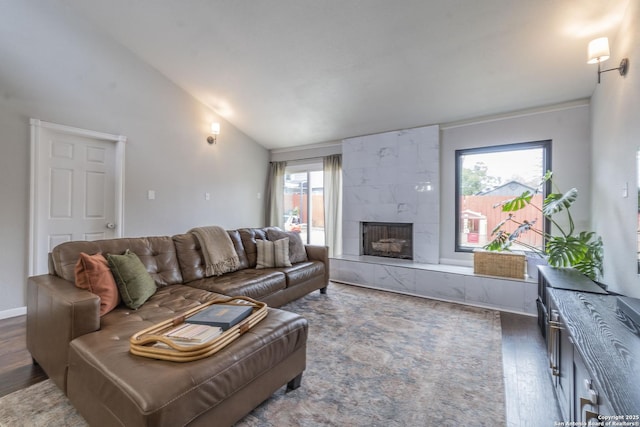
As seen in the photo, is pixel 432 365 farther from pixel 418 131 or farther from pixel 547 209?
pixel 418 131

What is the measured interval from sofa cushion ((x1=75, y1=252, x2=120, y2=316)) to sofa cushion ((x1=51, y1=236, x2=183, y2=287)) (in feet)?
0.56

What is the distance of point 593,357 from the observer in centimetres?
101

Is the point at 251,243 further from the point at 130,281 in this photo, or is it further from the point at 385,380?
the point at 385,380

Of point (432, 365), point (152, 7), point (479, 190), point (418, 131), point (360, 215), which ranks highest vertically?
point (152, 7)

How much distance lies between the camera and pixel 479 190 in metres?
3.80

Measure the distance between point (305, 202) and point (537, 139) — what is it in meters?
3.54

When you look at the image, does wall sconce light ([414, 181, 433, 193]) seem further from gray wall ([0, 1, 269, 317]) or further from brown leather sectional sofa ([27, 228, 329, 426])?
gray wall ([0, 1, 269, 317])

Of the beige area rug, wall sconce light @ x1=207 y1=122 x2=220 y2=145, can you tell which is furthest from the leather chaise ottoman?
wall sconce light @ x1=207 y1=122 x2=220 y2=145

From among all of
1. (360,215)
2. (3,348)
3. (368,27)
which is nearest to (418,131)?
(360,215)

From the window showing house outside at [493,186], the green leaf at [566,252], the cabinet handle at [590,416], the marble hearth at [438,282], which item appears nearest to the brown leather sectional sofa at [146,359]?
the cabinet handle at [590,416]

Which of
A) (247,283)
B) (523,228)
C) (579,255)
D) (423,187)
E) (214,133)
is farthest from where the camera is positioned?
(214,133)

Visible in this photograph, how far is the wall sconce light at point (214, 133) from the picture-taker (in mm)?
4474

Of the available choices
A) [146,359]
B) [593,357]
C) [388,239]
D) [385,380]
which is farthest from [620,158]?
[146,359]

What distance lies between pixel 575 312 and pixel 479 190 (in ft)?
8.58
